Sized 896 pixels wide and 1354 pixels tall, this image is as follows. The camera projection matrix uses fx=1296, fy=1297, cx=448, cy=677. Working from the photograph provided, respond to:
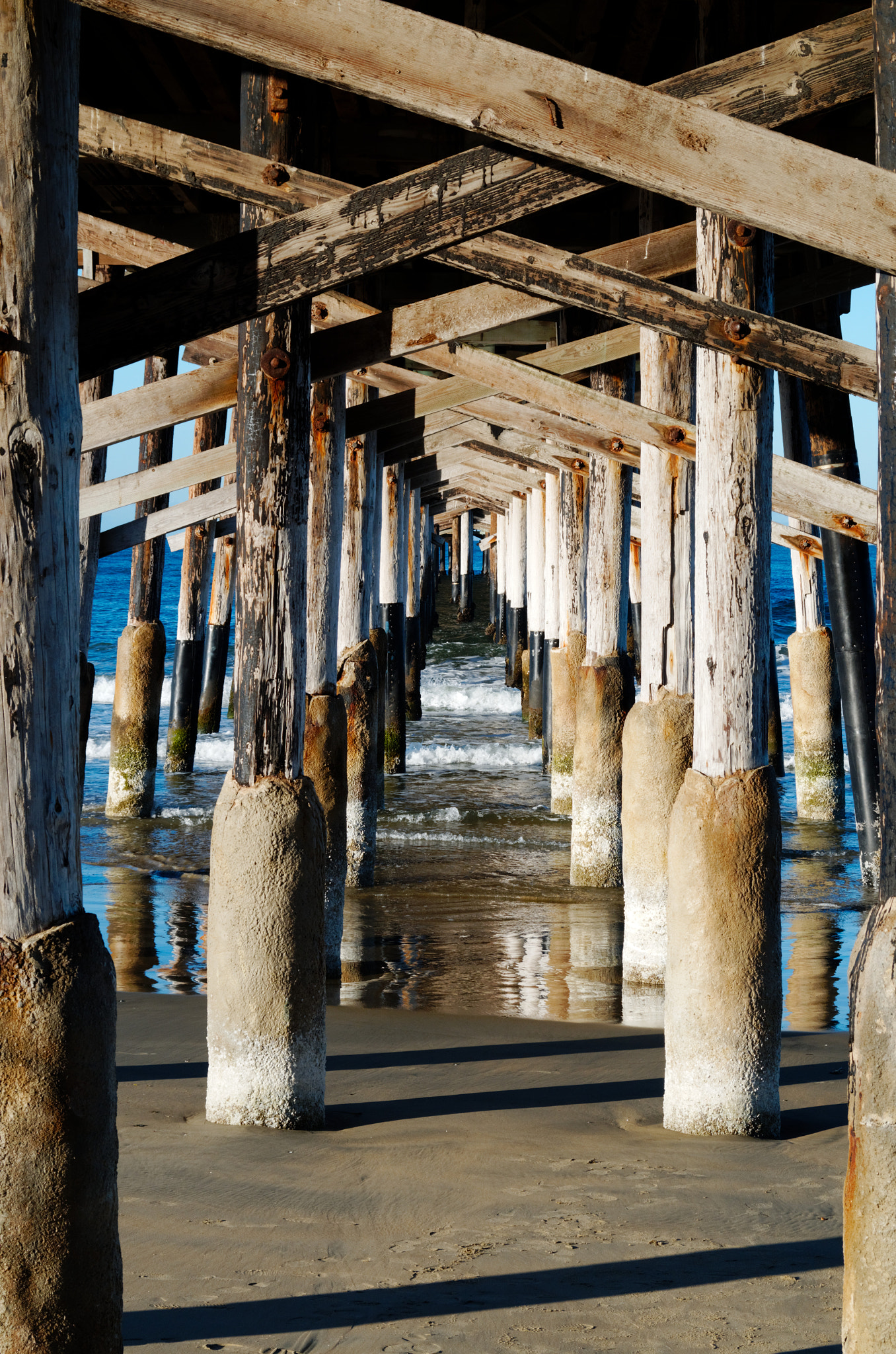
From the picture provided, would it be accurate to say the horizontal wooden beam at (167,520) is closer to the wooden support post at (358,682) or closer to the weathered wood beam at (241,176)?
the wooden support post at (358,682)

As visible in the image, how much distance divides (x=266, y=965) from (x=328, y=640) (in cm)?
255

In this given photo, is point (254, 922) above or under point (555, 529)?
under

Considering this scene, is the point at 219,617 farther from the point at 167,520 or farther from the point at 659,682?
the point at 659,682

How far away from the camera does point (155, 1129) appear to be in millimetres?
3633

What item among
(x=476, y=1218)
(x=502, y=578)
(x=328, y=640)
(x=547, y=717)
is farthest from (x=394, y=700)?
(x=502, y=578)

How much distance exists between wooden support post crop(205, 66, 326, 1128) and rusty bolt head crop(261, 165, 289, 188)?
290 mm

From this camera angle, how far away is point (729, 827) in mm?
3736

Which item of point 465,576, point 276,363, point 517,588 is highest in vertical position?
point 465,576

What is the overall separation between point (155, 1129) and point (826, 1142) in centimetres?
190

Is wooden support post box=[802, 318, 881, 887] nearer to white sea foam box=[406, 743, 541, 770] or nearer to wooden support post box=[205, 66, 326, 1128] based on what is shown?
wooden support post box=[205, 66, 326, 1128]

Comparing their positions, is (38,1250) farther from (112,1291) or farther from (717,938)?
(717,938)

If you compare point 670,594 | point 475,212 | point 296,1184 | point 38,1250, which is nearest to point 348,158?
point 670,594

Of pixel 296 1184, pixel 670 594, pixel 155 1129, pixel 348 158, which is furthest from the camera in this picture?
pixel 348 158

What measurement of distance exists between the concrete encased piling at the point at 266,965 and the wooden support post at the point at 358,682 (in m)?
3.86
